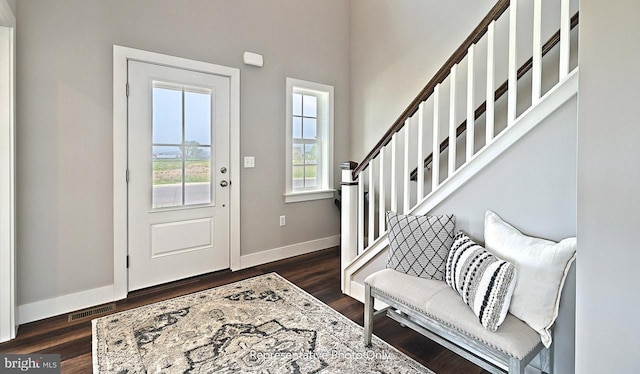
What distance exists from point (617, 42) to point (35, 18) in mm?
3316

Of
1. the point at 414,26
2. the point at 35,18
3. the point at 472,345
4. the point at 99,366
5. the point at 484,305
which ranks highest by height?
the point at 414,26

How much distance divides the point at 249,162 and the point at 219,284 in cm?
128

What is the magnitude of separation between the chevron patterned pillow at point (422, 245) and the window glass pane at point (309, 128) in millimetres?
2107

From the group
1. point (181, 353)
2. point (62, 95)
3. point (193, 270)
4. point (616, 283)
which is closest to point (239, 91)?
point (62, 95)

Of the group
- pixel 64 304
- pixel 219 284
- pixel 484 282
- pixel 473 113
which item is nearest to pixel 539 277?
pixel 484 282

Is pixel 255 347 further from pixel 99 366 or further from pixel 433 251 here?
pixel 433 251

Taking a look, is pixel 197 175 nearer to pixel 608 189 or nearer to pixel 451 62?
pixel 451 62

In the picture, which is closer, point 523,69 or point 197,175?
point 523,69

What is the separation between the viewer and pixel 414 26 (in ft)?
11.0

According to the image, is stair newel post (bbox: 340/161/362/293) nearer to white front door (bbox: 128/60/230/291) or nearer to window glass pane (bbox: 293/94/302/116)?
white front door (bbox: 128/60/230/291)

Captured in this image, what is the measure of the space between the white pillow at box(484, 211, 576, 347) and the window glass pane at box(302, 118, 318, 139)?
108 inches

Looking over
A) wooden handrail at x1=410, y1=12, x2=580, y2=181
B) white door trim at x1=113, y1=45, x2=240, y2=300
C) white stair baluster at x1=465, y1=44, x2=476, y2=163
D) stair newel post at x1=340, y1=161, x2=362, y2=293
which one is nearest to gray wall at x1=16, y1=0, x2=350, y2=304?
white door trim at x1=113, y1=45, x2=240, y2=300

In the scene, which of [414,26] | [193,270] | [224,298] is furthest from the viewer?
[414,26]

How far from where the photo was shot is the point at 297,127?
376 cm
